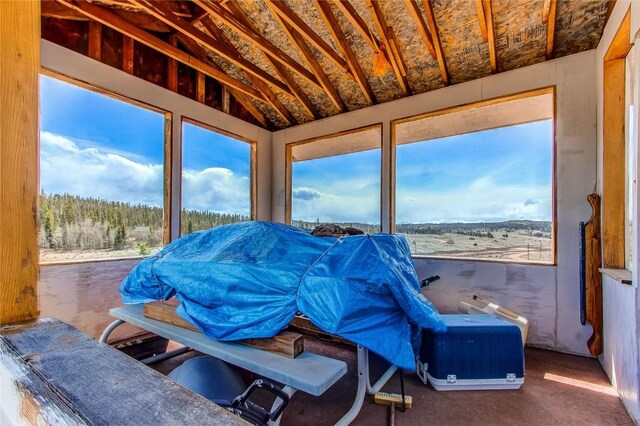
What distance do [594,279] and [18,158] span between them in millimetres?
4209

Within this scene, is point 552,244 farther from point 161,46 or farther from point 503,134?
point 161,46

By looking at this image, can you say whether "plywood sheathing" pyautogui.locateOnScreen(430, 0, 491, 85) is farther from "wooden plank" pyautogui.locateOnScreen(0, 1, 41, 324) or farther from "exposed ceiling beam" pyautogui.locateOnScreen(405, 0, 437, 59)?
"wooden plank" pyautogui.locateOnScreen(0, 1, 41, 324)

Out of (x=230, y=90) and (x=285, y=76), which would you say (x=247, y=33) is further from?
(x=230, y=90)

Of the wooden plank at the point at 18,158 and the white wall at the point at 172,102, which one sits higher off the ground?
the white wall at the point at 172,102

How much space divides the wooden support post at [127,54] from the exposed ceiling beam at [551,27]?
4773 millimetres

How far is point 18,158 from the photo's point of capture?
77 cm

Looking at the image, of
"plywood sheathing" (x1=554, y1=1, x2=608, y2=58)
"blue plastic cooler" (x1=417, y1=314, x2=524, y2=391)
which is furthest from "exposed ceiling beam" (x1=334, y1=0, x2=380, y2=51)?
"blue plastic cooler" (x1=417, y1=314, x2=524, y2=391)

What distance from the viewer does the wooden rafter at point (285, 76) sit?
3.59 metres

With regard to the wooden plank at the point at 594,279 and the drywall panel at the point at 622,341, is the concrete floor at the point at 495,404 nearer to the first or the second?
the drywall panel at the point at 622,341

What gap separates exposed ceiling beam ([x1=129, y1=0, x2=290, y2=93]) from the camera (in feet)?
9.80

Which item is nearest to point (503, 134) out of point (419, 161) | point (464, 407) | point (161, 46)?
point (419, 161)

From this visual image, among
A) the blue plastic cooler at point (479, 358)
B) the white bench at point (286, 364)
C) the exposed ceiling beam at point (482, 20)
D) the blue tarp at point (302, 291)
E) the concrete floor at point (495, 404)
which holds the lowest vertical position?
the concrete floor at point (495, 404)

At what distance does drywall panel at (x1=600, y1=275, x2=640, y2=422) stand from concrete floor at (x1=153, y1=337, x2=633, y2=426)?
126 millimetres

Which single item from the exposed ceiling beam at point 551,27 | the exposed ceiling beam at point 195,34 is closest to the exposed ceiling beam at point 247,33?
the exposed ceiling beam at point 195,34
